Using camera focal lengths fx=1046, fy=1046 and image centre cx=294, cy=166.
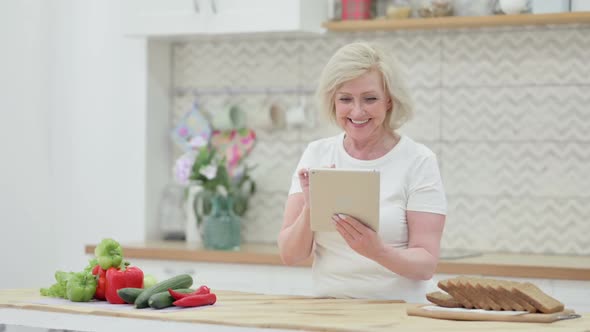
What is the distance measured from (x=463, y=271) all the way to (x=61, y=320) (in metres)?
1.81

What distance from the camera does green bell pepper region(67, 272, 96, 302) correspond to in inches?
105

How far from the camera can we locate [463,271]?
153 inches

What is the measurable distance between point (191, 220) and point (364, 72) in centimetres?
201

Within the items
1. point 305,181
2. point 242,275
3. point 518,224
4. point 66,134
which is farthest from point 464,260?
point 66,134

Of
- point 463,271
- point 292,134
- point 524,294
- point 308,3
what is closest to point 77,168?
point 292,134

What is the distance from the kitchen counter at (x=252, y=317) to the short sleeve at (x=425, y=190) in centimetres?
29

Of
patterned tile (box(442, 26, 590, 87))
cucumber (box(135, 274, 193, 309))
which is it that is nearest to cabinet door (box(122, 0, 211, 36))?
patterned tile (box(442, 26, 590, 87))

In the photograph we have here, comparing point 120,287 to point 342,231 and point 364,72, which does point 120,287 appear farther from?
point 364,72

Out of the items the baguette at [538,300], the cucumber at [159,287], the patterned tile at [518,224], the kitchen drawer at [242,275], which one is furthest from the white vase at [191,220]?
the baguette at [538,300]

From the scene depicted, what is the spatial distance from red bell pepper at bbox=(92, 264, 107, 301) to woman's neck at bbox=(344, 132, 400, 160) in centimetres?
80

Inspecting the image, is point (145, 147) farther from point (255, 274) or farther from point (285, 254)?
point (285, 254)

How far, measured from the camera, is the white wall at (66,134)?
4.79 meters

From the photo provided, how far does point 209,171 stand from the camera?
14.8 feet

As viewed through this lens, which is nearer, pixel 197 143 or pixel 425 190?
pixel 425 190
